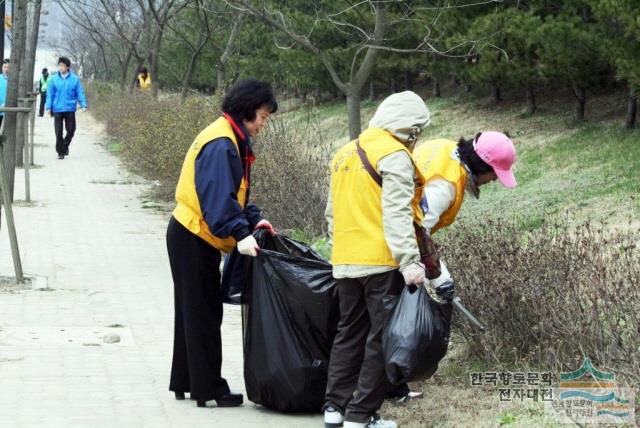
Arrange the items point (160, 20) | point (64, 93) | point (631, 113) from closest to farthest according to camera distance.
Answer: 1. point (631, 113)
2. point (64, 93)
3. point (160, 20)

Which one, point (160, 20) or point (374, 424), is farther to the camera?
point (160, 20)

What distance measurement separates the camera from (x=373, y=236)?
17.2 feet

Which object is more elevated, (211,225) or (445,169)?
(445,169)

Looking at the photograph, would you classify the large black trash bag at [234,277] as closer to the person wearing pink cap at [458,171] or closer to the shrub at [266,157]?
the person wearing pink cap at [458,171]

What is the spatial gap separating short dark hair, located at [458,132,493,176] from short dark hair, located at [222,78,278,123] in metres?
0.92

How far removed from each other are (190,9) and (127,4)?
791cm

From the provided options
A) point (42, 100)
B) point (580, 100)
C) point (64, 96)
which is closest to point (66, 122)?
point (64, 96)

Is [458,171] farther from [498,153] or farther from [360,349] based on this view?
[360,349]

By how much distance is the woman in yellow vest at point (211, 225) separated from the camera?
18.4 ft

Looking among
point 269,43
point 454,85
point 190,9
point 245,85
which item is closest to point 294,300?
point 245,85

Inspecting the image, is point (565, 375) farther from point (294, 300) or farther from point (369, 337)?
point (294, 300)

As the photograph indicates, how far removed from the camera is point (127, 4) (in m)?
37.0

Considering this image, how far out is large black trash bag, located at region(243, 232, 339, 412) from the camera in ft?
18.8

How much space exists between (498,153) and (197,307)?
1600 mm
